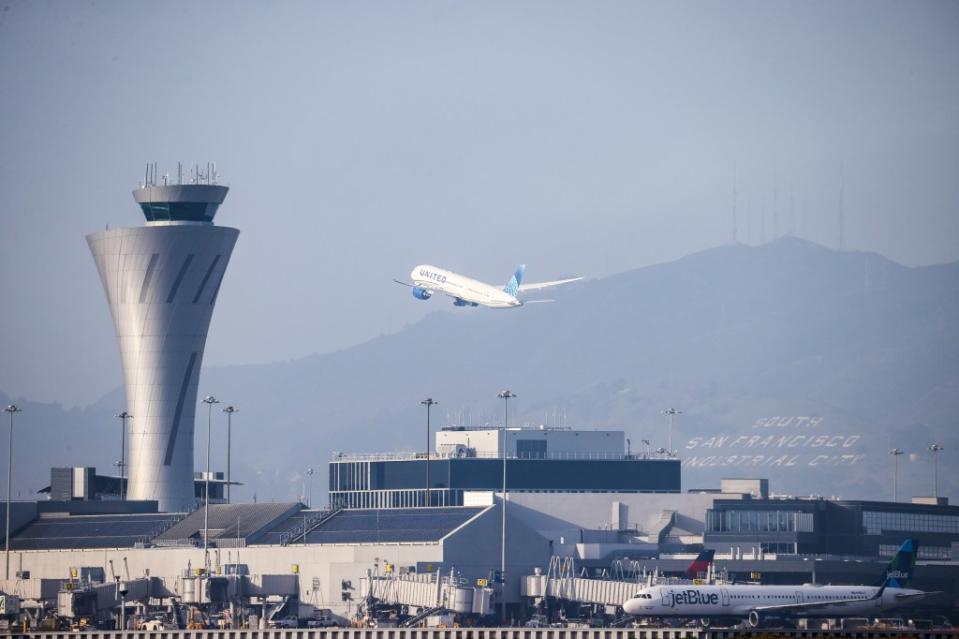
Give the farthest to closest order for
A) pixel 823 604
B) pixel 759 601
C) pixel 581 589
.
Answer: pixel 581 589 → pixel 823 604 → pixel 759 601

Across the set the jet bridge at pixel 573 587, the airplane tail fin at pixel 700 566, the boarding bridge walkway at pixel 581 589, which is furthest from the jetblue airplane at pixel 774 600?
the airplane tail fin at pixel 700 566

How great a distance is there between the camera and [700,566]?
614 feet

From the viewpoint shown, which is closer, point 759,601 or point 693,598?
point 693,598

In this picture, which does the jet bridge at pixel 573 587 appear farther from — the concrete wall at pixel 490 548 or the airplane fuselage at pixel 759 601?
the airplane fuselage at pixel 759 601

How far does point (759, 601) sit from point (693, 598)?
7.34m

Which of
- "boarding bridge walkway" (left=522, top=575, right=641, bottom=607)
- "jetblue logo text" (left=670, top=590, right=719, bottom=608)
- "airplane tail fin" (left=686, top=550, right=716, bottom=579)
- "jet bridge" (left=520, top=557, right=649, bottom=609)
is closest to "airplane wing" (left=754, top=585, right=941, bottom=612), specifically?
Answer: "jetblue logo text" (left=670, top=590, right=719, bottom=608)

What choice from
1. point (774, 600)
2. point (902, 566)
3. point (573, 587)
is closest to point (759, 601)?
point (774, 600)

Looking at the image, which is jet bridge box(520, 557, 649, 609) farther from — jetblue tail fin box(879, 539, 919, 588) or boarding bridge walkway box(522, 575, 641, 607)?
jetblue tail fin box(879, 539, 919, 588)

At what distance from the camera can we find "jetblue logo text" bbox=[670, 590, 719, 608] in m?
142

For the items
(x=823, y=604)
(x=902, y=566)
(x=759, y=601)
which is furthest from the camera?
(x=902, y=566)

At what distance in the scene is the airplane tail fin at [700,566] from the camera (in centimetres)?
18688

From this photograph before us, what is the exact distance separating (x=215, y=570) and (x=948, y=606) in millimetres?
74030

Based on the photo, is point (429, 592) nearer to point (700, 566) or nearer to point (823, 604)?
point (823, 604)

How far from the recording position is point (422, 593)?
544 feet
